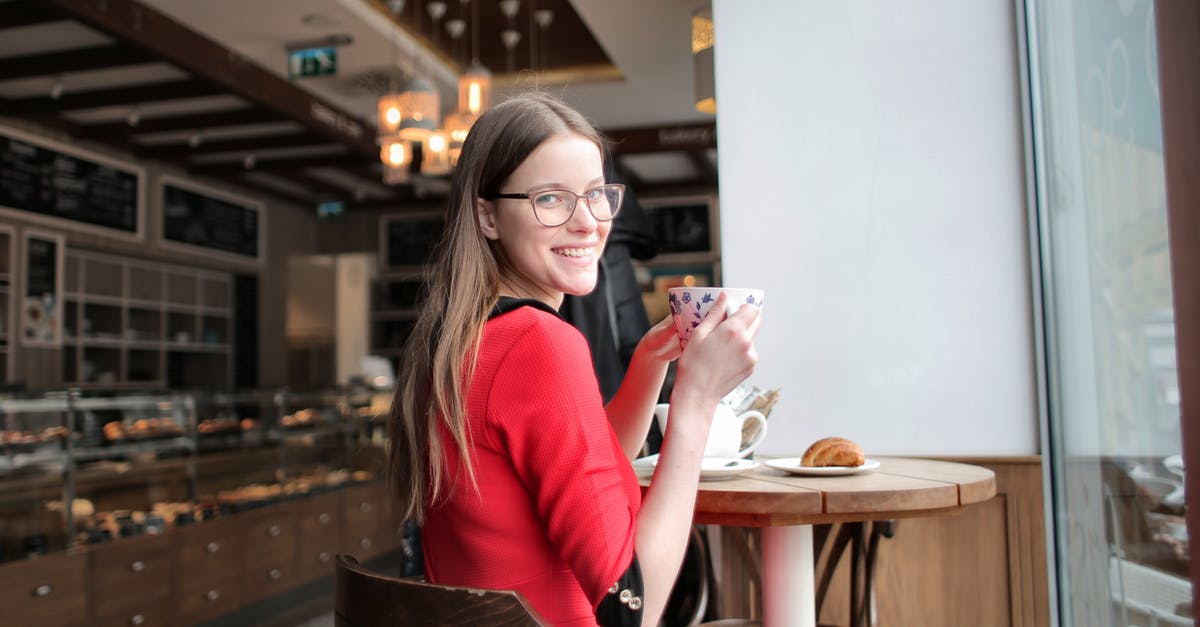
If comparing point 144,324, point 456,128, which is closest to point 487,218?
point 456,128

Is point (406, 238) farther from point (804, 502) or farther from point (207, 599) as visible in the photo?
point (804, 502)

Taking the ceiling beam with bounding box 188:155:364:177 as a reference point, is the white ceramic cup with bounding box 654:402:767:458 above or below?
below

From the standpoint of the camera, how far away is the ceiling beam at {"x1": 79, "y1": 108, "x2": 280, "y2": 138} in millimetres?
6551

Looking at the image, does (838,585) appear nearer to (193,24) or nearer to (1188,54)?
(1188,54)

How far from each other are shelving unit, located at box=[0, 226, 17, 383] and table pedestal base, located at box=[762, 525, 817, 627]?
20.9ft

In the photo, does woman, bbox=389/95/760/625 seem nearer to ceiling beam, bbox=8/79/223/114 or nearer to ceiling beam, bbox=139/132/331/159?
ceiling beam, bbox=8/79/223/114

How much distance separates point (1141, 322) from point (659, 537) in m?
1.03

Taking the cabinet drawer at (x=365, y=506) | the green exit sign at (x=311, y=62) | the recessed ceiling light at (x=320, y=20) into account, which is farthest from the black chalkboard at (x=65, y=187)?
the cabinet drawer at (x=365, y=506)

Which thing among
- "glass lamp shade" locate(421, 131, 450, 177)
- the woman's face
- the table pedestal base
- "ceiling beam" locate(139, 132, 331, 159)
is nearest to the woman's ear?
the woman's face

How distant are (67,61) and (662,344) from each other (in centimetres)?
539

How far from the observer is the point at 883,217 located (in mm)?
2551

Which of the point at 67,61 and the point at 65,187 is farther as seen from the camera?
the point at 65,187

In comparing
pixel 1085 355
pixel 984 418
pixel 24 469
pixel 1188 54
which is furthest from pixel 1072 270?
pixel 24 469

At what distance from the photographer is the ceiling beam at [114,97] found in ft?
19.5
